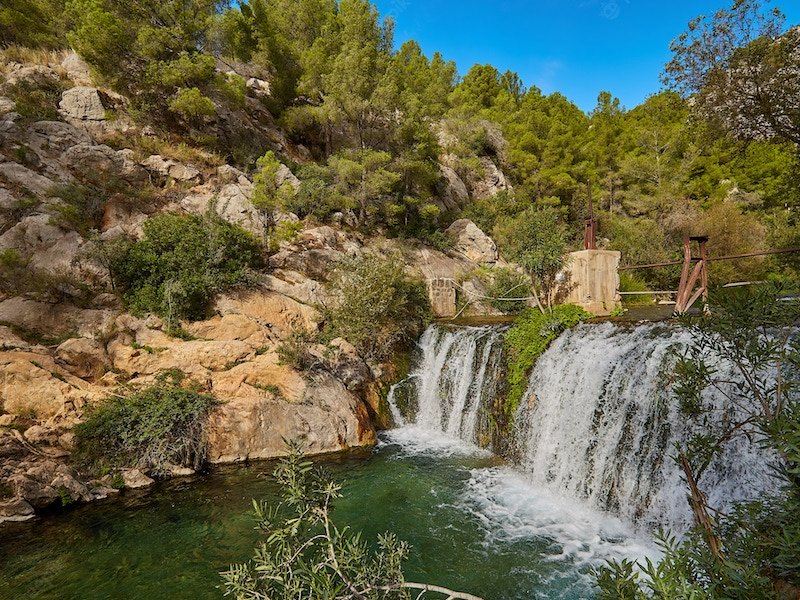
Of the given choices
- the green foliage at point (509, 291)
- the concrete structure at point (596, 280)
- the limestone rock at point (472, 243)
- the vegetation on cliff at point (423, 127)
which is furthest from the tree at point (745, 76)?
the limestone rock at point (472, 243)

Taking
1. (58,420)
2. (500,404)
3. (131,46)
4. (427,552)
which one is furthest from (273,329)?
(131,46)

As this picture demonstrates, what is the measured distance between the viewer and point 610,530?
6.65 meters

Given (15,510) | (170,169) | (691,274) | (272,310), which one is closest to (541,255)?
(691,274)

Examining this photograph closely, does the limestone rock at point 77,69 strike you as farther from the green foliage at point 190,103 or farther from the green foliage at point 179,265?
the green foliage at point 179,265

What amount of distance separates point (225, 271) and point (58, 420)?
5.95 m

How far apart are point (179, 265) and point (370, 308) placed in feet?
20.5

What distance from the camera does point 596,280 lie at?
11742 mm

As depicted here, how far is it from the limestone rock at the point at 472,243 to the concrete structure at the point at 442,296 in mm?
5827

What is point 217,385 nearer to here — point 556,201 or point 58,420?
point 58,420

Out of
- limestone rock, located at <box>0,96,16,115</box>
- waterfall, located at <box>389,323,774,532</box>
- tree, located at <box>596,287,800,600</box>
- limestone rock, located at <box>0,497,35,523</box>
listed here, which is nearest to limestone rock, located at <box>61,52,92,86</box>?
limestone rock, located at <box>0,96,16,115</box>

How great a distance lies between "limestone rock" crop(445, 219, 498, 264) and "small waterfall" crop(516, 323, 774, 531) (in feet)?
46.3

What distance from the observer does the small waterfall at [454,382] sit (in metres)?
11.0

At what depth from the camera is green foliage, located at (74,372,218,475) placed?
27.9 feet

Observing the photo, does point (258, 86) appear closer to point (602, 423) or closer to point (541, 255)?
point (541, 255)
